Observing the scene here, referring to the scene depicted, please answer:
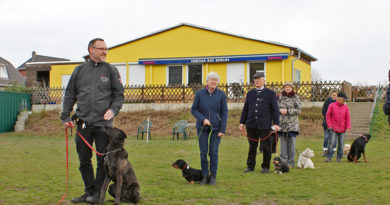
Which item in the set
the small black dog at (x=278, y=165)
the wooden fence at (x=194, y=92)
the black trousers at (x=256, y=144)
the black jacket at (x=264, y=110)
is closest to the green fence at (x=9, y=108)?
the wooden fence at (x=194, y=92)

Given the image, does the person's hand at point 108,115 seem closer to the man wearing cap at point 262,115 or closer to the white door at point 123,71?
the man wearing cap at point 262,115

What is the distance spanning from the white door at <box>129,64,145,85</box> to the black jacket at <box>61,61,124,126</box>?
75.4 ft

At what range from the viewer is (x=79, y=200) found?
5.50 m

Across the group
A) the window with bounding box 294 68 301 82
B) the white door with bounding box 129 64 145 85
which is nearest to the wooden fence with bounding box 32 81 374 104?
the white door with bounding box 129 64 145 85

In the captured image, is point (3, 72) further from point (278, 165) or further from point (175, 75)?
point (278, 165)

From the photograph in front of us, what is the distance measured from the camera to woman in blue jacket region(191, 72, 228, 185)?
705 cm

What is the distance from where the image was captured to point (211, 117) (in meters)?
7.07

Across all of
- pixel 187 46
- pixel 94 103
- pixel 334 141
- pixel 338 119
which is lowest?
pixel 334 141

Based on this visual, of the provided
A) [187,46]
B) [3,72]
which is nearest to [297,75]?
[187,46]

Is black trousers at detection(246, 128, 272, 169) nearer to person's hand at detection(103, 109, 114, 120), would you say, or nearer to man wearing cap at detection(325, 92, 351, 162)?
man wearing cap at detection(325, 92, 351, 162)

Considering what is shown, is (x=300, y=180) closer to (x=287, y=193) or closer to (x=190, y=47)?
(x=287, y=193)

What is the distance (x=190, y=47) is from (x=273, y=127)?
19.7m

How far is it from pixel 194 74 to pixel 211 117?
2063 cm

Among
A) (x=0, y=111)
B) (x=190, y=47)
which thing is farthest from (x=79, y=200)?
(x=190, y=47)
